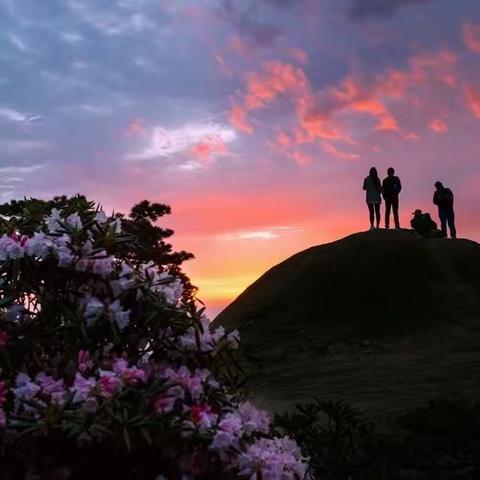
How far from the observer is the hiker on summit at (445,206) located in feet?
94.3

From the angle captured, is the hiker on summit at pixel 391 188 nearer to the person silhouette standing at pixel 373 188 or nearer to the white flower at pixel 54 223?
the person silhouette standing at pixel 373 188

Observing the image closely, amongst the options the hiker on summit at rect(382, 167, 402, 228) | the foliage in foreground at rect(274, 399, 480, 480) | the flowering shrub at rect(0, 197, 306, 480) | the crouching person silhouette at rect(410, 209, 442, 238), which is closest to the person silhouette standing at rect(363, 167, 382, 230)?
the hiker on summit at rect(382, 167, 402, 228)

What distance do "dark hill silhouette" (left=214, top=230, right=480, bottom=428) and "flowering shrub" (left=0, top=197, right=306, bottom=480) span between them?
9.53 meters

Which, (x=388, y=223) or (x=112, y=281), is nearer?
(x=112, y=281)

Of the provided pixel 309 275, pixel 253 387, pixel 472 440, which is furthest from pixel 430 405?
pixel 309 275

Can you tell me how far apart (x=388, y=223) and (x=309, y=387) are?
1279cm

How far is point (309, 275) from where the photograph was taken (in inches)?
998

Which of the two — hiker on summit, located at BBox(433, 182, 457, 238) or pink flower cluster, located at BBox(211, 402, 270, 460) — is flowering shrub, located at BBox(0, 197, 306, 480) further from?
hiker on summit, located at BBox(433, 182, 457, 238)

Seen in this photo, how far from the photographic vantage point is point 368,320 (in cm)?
2288

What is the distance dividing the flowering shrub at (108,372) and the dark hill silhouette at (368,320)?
9.53 metres

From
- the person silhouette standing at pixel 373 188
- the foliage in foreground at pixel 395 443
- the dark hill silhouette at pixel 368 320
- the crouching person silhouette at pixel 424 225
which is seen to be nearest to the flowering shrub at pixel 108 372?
the foliage in foreground at pixel 395 443

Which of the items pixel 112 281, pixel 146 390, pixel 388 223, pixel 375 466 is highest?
pixel 388 223

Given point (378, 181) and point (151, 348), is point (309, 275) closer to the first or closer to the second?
point (378, 181)

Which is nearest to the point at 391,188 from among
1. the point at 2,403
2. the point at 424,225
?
the point at 424,225
